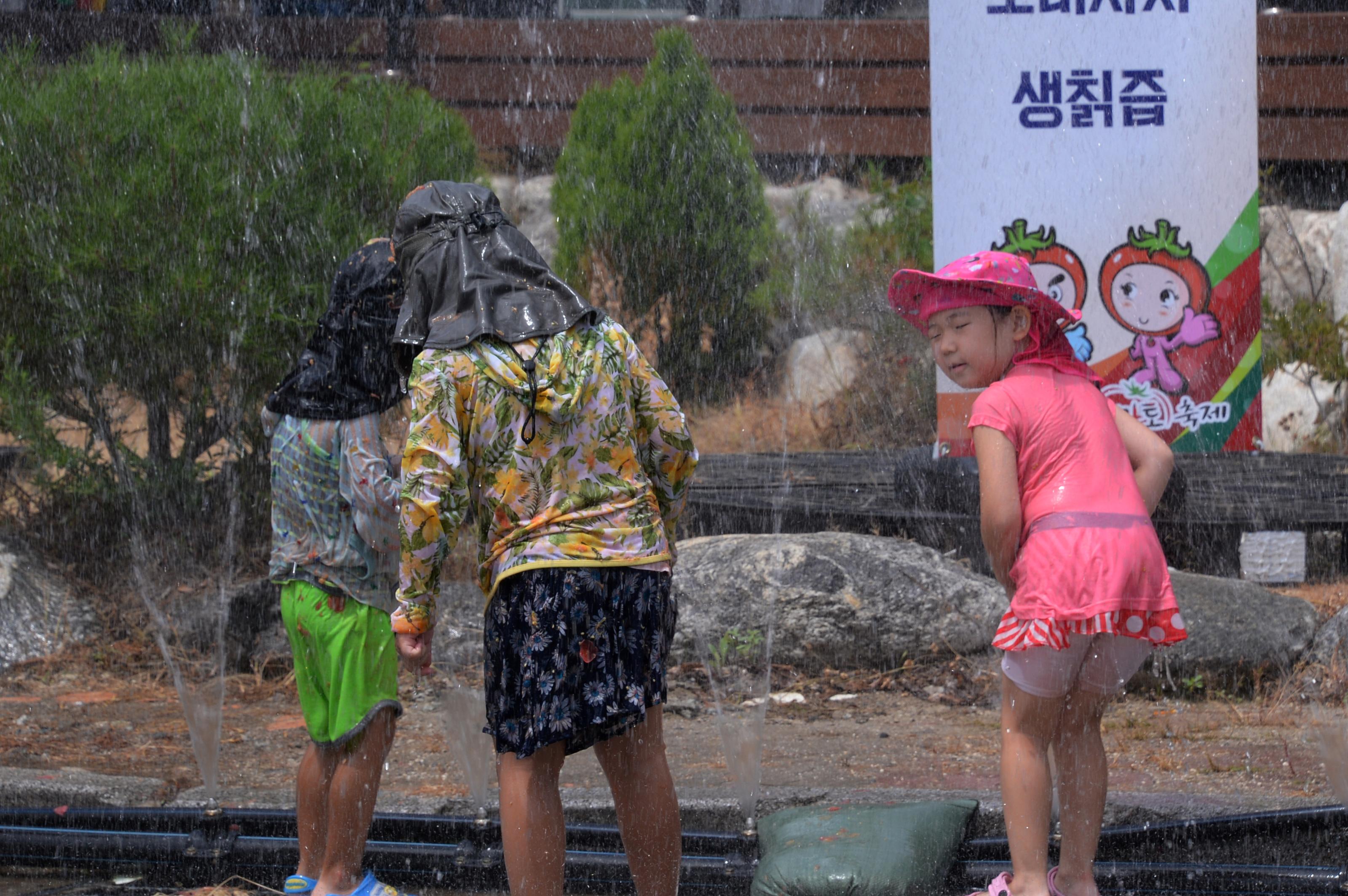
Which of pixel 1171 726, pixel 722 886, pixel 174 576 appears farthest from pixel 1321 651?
pixel 174 576

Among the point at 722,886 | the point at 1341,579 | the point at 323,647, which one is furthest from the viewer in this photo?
the point at 1341,579

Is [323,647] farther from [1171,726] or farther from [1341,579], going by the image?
[1341,579]

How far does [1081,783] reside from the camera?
2889 millimetres

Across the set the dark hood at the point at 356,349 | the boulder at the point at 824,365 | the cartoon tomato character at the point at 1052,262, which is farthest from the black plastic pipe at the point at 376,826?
the boulder at the point at 824,365

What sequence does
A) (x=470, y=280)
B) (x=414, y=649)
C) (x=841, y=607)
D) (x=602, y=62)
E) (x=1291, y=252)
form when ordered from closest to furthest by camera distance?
(x=414, y=649), (x=470, y=280), (x=841, y=607), (x=1291, y=252), (x=602, y=62)

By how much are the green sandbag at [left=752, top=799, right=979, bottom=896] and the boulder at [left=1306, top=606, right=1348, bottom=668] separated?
252cm

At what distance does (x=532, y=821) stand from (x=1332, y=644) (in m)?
3.87

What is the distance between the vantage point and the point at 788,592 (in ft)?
18.5

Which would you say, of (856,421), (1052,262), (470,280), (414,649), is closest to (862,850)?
(414,649)

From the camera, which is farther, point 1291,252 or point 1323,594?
point 1291,252

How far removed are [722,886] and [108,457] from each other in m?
5.09

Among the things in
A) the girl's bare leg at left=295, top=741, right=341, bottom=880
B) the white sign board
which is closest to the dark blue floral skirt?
the girl's bare leg at left=295, top=741, right=341, bottom=880

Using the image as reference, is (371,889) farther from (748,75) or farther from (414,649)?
(748,75)

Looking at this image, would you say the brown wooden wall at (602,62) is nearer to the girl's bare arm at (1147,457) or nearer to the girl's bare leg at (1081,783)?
the girl's bare arm at (1147,457)
